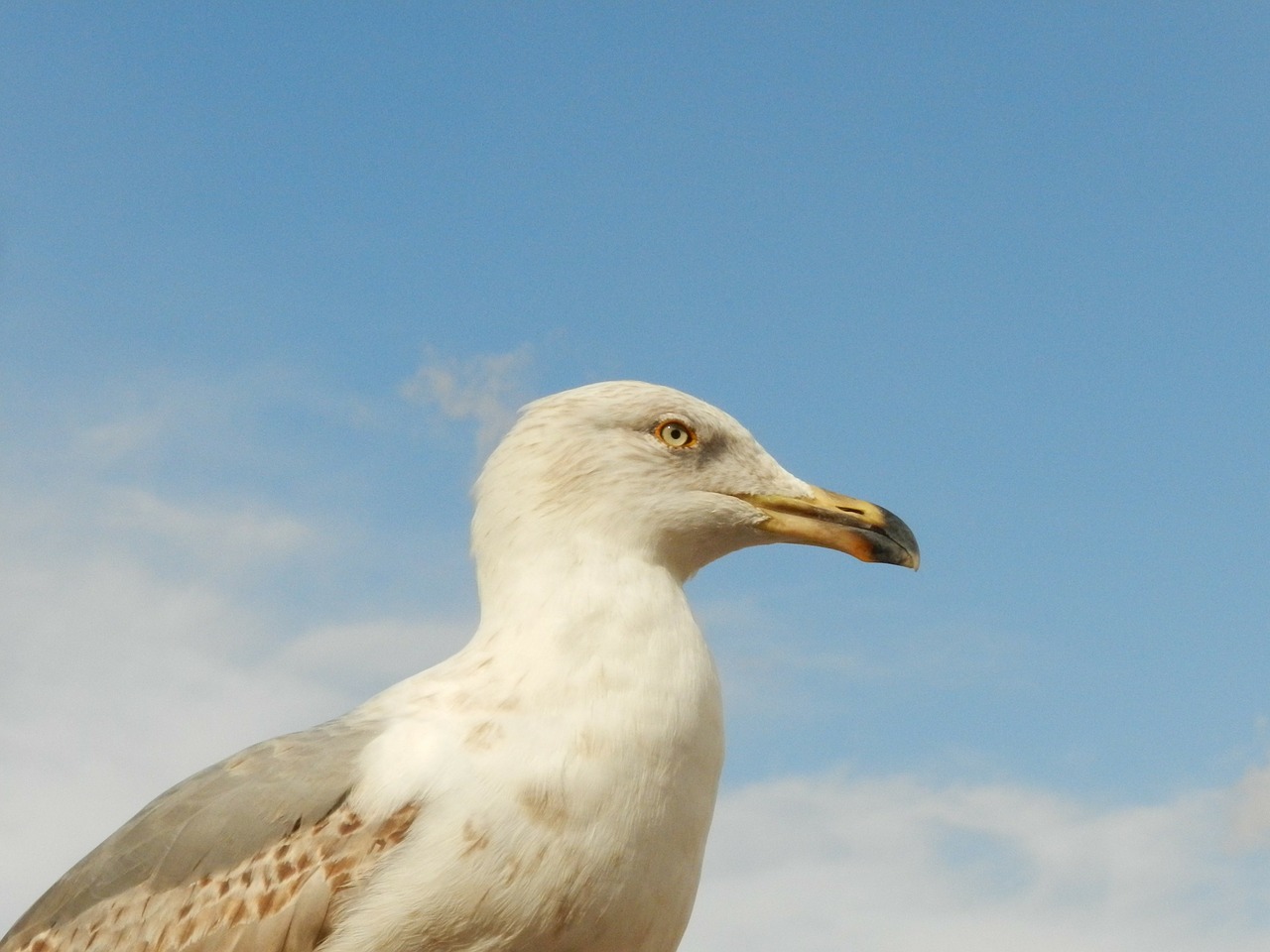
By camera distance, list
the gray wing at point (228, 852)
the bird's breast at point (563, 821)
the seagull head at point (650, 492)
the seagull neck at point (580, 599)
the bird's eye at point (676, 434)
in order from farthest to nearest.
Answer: the bird's eye at point (676, 434) < the seagull head at point (650, 492) < the seagull neck at point (580, 599) < the gray wing at point (228, 852) < the bird's breast at point (563, 821)

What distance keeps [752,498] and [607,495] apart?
67cm

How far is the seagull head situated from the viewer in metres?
5.32

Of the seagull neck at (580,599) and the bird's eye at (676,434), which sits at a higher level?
the bird's eye at (676,434)

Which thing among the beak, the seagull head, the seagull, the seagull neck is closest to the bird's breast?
the seagull

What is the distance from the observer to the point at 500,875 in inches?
172

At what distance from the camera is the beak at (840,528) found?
5625mm

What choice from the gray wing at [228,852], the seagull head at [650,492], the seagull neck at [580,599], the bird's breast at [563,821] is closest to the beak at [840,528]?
the seagull head at [650,492]

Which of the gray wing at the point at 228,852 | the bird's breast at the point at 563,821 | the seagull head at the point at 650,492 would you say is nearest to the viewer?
the bird's breast at the point at 563,821

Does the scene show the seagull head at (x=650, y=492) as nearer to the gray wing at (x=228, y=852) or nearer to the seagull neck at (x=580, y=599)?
the seagull neck at (x=580, y=599)

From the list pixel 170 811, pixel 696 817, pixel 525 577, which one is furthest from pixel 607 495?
pixel 170 811

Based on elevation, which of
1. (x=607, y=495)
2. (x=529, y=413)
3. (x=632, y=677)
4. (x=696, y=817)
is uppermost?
(x=529, y=413)

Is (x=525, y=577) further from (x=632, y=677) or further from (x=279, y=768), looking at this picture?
(x=279, y=768)

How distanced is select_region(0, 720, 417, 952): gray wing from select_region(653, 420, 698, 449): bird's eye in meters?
1.67

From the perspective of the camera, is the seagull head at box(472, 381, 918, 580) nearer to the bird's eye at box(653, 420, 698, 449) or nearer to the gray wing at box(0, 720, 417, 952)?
the bird's eye at box(653, 420, 698, 449)
